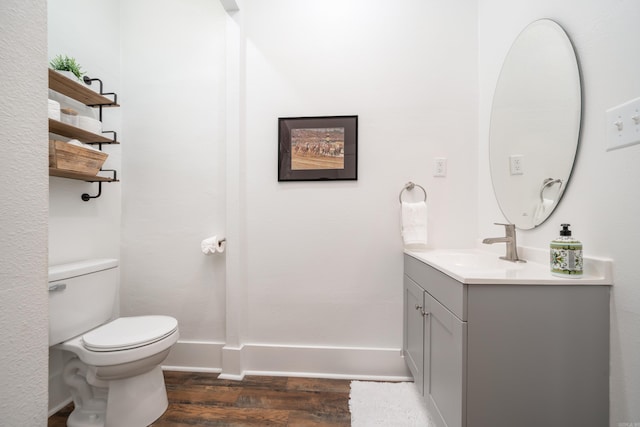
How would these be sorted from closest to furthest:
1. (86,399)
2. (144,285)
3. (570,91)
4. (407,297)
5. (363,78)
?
(570,91)
(86,399)
(407,297)
(363,78)
(144,285)

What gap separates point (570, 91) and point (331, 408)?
1786mm

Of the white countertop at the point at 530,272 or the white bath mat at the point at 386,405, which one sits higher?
the white countertop at the point at 530,272

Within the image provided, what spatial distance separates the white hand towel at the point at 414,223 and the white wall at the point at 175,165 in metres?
1.18

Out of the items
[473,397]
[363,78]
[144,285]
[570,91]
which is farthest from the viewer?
[144,285]

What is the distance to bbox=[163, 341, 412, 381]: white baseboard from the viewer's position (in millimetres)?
1663

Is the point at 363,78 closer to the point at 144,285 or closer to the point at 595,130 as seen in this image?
the point at 595,130

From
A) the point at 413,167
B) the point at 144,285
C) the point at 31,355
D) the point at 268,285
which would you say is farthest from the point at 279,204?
the point at 31,355

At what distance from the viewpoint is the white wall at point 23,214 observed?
50cm

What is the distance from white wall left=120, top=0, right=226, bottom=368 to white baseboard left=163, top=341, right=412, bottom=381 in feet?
0.54

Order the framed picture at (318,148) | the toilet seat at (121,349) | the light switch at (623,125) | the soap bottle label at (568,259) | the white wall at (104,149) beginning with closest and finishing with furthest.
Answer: the light switch at (623,125) → the soap bottle label at (568,259) → the toilet seat at (121,349) → the white wall at (104,149) → the framed picture at (318,148)

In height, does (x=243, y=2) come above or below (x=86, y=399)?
above

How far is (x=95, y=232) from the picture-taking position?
167cm

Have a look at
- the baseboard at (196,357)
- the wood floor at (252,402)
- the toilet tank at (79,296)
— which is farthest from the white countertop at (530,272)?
the toilet tank at (79,296)

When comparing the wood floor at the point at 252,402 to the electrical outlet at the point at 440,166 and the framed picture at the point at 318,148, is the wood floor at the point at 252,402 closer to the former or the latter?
the framed picture at the point at 318,148
